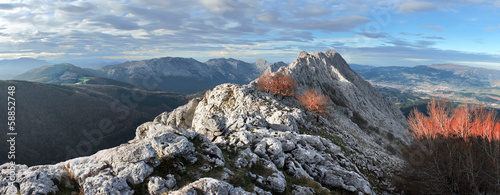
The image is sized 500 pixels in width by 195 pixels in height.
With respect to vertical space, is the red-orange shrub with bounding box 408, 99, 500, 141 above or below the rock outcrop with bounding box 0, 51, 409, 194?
above

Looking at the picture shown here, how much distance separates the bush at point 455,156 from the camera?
19406 mm

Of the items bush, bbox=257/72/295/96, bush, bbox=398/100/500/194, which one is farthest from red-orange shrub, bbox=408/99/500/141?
bush, bbox=257/72/295/96

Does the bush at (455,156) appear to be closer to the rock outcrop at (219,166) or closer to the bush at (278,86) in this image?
the rock outcrop at (219,166)

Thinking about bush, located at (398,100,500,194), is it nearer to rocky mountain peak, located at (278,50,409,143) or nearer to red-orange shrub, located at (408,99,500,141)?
red-orange shrub, located at (408,99,500,141)

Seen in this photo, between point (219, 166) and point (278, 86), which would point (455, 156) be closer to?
point (219, 166)

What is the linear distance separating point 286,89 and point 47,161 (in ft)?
653

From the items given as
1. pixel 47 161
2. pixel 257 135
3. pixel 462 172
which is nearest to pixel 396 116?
pixel 462 172

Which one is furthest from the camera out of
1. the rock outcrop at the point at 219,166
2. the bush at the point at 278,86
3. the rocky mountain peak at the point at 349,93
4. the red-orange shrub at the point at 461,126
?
the rocky mountain peak at the point at 349,93

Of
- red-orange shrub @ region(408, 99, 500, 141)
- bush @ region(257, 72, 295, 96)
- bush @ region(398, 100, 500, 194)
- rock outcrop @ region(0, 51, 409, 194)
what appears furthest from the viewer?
bush @ region(257, 72, 295, 96)

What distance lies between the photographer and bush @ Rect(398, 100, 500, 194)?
19406mm

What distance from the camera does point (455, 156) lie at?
69.5 ft

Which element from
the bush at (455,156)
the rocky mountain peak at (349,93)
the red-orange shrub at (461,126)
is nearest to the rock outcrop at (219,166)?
the bush at (455,156)

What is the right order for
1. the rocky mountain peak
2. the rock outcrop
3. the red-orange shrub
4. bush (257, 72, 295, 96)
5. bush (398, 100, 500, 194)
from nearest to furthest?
the rock outcrop < bush (398, 100, 500, 194) < the red-orange shrub < bush (257, 72, 295, 96) < the rocky mountain peak

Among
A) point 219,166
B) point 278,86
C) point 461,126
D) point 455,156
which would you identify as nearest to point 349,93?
point 278,86
